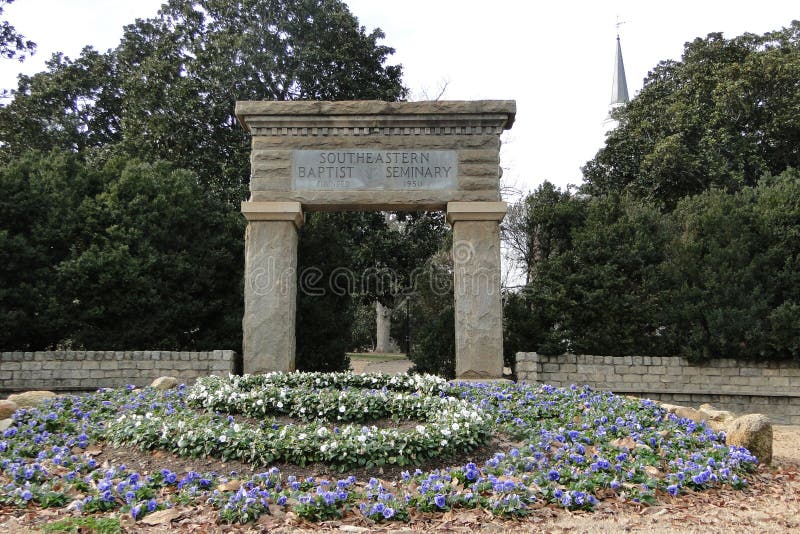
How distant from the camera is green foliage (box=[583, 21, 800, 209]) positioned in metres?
19.4

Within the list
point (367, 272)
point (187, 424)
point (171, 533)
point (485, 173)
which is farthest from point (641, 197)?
point (171, 533)

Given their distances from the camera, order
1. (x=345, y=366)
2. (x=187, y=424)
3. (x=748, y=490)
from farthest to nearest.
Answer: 1. (x=345, y=366)
2. (x=187, y=424)
3. (x=748, y=490)

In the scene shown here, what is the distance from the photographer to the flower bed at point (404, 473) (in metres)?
4.71

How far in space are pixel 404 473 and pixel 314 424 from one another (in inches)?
52.2

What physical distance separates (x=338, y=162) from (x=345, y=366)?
4.30 meters

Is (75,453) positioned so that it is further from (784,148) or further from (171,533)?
(784,148)

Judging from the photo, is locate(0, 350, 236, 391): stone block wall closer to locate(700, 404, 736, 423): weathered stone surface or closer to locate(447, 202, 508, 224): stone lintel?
locate(447, 202, 508, 224): stone lintel

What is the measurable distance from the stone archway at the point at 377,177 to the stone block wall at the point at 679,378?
1668mm

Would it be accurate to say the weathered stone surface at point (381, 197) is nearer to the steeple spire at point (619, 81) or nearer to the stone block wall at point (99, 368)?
the stone block wall at point (99, 368)

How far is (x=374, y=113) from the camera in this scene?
32.1 feet

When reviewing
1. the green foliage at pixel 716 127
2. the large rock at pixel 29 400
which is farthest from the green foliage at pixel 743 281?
the large rock at pixel 29 400

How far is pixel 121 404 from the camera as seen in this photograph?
24.9ft

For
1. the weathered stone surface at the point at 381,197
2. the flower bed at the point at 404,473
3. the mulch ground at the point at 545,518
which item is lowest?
the mulch ground at the point at 545,518

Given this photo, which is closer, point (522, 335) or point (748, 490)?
point (748, 490)
